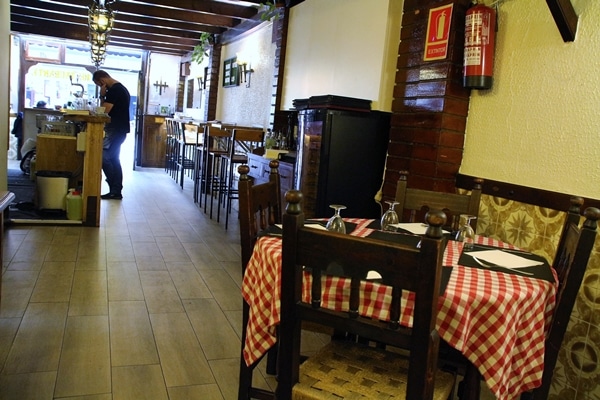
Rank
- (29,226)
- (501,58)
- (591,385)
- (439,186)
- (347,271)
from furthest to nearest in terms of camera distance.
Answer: (29,226), (439,186), (501,58), (591,385), (347,271)

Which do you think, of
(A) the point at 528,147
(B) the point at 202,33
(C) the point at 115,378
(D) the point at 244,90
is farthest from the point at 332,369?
(B) the point at 202,33

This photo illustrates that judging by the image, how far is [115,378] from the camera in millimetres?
2129

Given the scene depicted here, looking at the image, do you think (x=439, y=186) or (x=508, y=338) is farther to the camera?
(x=439, y=186)

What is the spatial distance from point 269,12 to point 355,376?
523 cm

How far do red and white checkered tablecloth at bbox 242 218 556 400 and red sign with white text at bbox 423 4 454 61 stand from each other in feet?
5.31

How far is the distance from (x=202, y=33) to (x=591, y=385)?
8012 mm

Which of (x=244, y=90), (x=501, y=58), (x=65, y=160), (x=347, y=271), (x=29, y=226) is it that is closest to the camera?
(x=347, y=271)

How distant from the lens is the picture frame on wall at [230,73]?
749 centimetres

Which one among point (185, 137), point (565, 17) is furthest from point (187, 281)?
point (185, 137)

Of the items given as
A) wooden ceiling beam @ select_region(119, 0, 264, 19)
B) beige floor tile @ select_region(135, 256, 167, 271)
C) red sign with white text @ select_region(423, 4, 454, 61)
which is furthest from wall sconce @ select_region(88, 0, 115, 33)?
red sign with white text @ select_region(423, 4, 454, 61)

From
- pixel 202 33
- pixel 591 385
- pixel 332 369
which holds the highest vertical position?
pixel 202 33

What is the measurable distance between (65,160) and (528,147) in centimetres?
490

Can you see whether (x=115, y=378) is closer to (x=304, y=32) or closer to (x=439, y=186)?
(x=439, y=186)

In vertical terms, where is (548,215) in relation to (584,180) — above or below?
below
